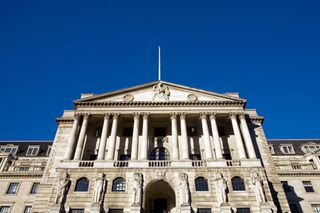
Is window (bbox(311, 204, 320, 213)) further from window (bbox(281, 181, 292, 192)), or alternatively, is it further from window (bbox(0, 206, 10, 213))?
window (bbox(0, 206, 10, 213))

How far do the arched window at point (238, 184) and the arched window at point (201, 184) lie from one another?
11.1ft

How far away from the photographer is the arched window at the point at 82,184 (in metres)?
33.0

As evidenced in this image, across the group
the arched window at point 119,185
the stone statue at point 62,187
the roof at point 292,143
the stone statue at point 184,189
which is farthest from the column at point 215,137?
the roof at point 292,143

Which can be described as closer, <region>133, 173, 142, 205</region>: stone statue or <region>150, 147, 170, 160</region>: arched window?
<region>133, 173, 142, 205</region>: stone statue

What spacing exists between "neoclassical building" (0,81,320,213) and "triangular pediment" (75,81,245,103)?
16 cm

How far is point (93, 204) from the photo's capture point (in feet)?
99.6

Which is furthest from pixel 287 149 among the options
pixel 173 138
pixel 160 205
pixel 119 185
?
pixel 119 185

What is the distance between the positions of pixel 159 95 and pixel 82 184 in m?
18.2

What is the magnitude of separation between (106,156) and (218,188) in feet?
53.5

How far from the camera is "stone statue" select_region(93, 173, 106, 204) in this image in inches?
1226

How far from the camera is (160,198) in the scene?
120ft

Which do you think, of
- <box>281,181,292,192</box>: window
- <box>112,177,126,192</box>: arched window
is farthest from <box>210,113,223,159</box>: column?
<box>281,181,292,192</box>: window

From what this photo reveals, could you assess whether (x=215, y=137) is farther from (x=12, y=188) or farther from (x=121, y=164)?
(x=12, y=188)

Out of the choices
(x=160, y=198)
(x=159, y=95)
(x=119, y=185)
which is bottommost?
(x=160, y=198)
